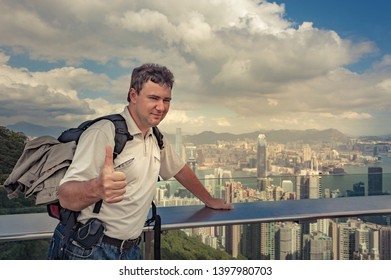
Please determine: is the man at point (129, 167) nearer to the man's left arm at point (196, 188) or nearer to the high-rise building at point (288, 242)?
the man's left arm at point (196, 188)

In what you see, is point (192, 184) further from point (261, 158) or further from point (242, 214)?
point (261, 158)

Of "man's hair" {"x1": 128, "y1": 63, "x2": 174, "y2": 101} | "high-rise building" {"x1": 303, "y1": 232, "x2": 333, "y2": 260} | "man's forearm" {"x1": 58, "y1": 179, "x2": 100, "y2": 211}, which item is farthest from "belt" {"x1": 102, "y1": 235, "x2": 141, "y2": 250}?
"high-rise building" {"x1": 303, "y1": 232, "x2": 333, "y2": 260}


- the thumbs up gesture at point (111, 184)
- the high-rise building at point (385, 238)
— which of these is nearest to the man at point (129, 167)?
the thumbs up gesture at point (111, 184)

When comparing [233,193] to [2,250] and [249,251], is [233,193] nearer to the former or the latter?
[249,251]

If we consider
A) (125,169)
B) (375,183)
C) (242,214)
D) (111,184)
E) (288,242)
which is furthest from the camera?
(375,183)

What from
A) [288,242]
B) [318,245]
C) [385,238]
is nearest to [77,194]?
[288,242]

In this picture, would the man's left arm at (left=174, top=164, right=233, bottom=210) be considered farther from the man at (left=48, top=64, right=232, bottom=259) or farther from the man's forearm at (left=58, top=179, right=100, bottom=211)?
the man's forearm at (left=58, top=179, right=100, bottom=211)

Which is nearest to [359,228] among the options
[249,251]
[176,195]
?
[249,251]
